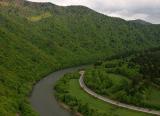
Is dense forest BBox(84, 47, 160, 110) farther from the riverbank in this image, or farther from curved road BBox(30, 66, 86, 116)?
curved road BBox(30, 66, 86, 116)

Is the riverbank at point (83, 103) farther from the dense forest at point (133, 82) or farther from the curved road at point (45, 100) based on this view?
the dense forest at point (133, 82)

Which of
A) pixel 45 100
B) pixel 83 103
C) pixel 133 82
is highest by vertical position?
pixel 133 82

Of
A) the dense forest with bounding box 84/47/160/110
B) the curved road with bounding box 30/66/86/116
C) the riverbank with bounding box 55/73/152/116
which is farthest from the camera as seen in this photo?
the dense forest with bounding box 84/47/160/110

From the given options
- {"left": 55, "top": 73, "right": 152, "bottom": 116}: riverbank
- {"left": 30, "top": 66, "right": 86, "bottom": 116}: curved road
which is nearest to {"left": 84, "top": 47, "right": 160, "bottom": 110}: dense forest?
{"left": 55, "top": 73, "right": 152, "bottom": 116}: riverbank

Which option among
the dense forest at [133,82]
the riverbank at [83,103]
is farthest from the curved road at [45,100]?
the dense forest at [133,82]

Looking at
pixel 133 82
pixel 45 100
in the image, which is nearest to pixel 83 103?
pixel 45 100

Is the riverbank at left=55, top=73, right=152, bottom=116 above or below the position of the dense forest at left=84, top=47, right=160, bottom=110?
below

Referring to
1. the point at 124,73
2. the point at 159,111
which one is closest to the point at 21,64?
the point at 124,73

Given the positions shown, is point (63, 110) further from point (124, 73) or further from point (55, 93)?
point (124, 73)

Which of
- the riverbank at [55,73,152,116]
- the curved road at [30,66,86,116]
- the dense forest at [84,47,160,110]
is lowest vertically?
the curved road at [30,66,86,116]

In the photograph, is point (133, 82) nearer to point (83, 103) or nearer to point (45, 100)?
point (83, 103)
